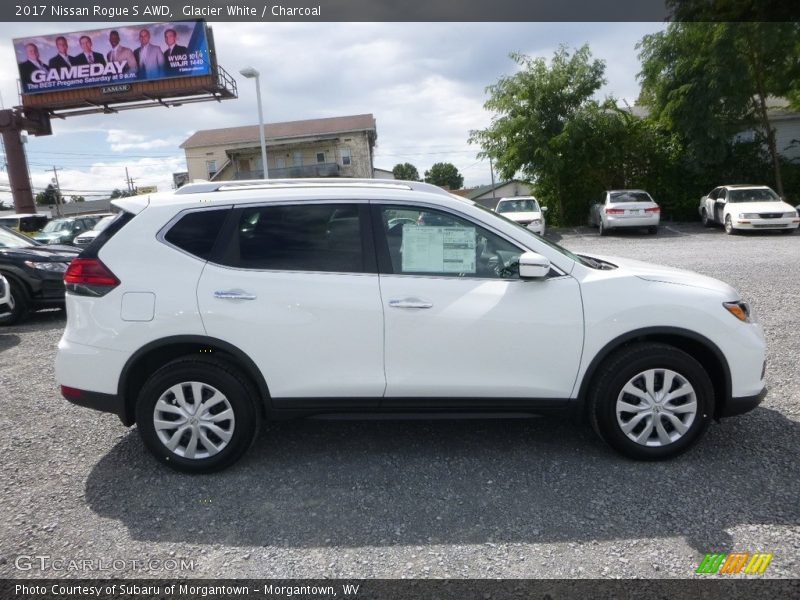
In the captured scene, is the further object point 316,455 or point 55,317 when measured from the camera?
point 55,317

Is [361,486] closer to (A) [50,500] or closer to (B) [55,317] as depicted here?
(A) [50,500]

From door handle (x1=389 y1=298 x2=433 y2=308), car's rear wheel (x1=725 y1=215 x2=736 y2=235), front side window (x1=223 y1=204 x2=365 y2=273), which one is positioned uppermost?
front side window (x1=223 y1=204 x2=365 y2=273)

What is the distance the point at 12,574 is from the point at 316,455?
170 centimetres

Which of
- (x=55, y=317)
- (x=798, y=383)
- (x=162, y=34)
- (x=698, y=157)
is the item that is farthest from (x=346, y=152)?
(x=798, y=383)

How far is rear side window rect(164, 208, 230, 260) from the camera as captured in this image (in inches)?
135

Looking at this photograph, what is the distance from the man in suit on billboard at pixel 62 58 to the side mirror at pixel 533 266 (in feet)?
102

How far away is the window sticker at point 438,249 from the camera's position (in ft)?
11.2

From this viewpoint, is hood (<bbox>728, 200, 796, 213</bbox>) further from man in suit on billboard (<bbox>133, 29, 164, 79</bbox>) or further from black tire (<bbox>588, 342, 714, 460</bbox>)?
man in suit on billboard (<bbox>133, 29, 164, 79</bbox>)

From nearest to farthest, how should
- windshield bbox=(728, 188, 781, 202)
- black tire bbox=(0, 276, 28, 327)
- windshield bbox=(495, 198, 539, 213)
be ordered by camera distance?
black tire bbox=(0, 276, 28, 327) → windshield bbox=(728, 188, 781, 202) → windshield bbox=(495, 198, 539, 213)

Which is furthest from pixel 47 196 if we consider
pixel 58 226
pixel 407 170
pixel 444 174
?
pixel 58 226

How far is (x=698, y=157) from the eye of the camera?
20641 millimetres

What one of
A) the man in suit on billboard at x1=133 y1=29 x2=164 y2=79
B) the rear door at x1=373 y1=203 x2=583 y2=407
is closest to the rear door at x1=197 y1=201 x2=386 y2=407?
the rear door at x1=373 y1=203 x2=583 y2=407

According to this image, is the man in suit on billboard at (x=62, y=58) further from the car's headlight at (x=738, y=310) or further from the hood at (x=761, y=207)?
the car's headlight at (x=738, y=310)

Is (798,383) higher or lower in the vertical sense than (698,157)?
lower
